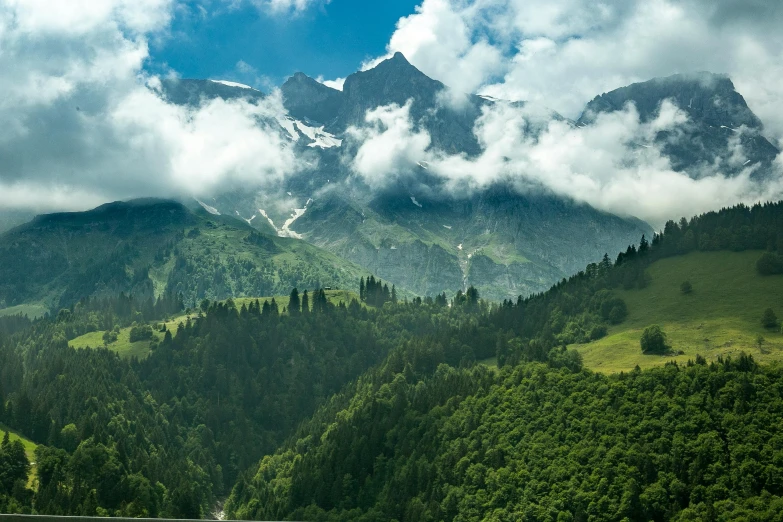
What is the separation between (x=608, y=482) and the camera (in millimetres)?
158000

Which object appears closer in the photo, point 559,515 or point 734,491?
point 734,491

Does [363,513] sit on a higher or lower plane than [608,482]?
lower

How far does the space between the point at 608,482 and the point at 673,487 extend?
13104 millimetres

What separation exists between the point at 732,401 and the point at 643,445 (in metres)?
19.6

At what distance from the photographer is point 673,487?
149 m

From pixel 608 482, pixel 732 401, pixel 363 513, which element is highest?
pixel 732 401

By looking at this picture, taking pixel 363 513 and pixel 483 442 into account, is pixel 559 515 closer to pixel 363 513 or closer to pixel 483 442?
pixel 483 442

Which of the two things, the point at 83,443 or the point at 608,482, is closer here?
the point at 608,482

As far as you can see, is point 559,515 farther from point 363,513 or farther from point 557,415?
point 363,513

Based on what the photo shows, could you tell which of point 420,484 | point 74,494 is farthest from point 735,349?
point 74,494

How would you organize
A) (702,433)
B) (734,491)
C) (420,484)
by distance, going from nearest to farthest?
(734,491), (702,433), (420,484)

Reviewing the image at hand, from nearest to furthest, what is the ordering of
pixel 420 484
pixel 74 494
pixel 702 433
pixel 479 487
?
pixel 702 433 → pixel 74 494 → pixel 479 487 → pixel 420 484

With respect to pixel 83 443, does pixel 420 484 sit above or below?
below

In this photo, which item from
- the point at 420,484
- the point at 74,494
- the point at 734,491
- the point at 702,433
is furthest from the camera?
the point at 420,484
